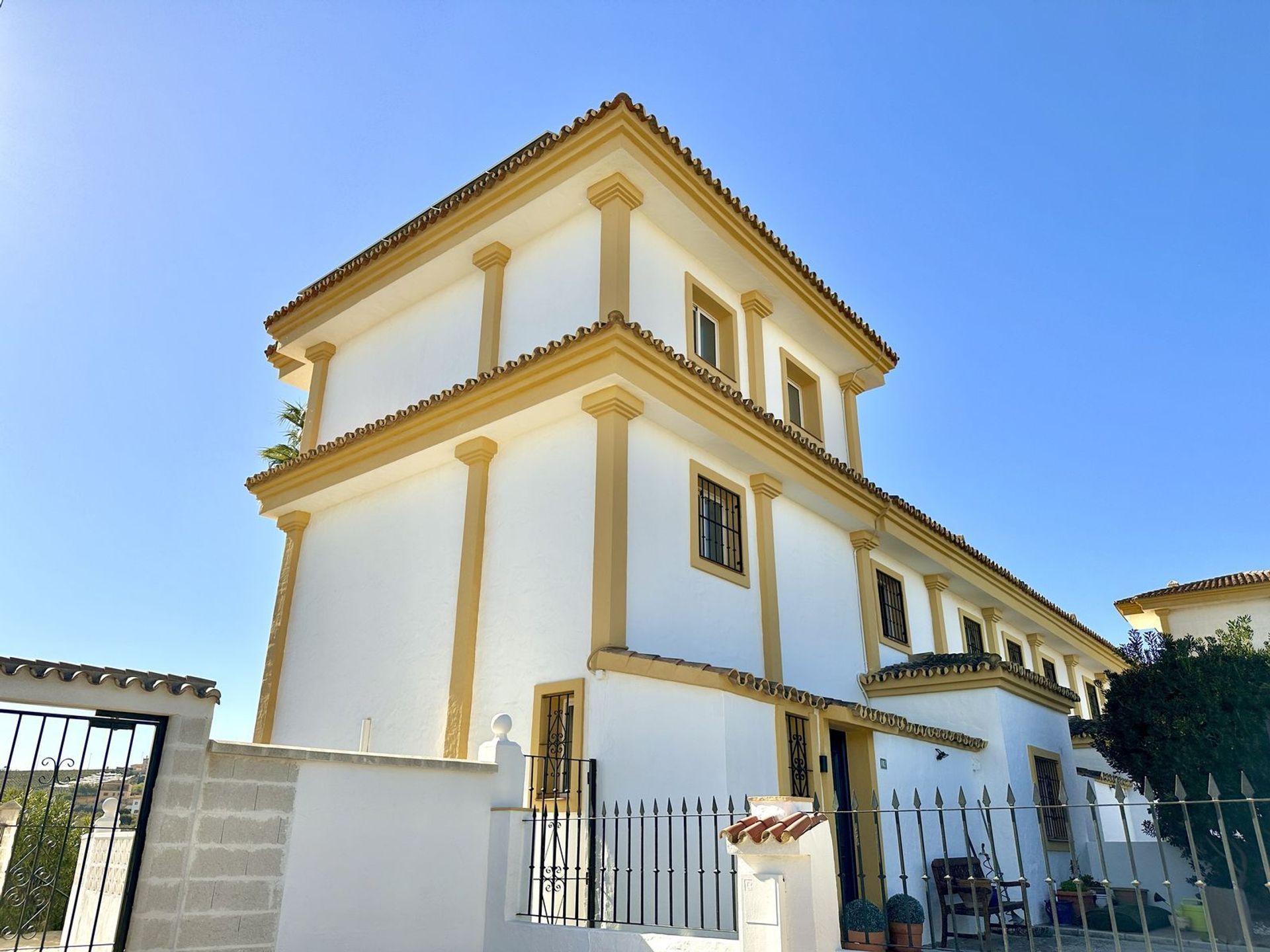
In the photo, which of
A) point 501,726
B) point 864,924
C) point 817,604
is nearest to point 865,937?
point 864,924

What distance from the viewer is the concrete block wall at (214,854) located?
611 cm

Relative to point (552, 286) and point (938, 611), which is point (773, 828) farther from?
point (938, 611)

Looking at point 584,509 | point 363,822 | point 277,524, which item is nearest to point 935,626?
point 584,509

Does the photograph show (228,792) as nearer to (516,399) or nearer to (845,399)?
(516,399)

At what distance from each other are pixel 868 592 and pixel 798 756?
19.4 ft

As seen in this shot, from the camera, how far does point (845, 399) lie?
59.6 ft

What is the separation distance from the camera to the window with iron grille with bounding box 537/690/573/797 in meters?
9.87

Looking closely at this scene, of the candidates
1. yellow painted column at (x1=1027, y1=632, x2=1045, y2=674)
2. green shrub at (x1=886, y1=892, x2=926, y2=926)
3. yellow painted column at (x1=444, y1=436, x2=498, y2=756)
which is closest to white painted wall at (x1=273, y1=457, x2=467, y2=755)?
yellow painted column at (x1=444, y1=436, x2=498, y2=756)

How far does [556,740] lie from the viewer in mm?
10148

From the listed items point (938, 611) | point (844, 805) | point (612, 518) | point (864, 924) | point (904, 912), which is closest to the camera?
point (864, 924)

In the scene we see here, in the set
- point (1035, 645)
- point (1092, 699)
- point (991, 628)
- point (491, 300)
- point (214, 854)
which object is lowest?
point (214, 854)

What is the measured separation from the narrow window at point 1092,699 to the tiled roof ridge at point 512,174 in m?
17.1

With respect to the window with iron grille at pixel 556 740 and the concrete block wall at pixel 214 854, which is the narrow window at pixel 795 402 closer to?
the window with iron grille at pixel 556 740

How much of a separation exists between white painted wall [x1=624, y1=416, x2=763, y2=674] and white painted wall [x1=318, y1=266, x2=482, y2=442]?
359 cm
